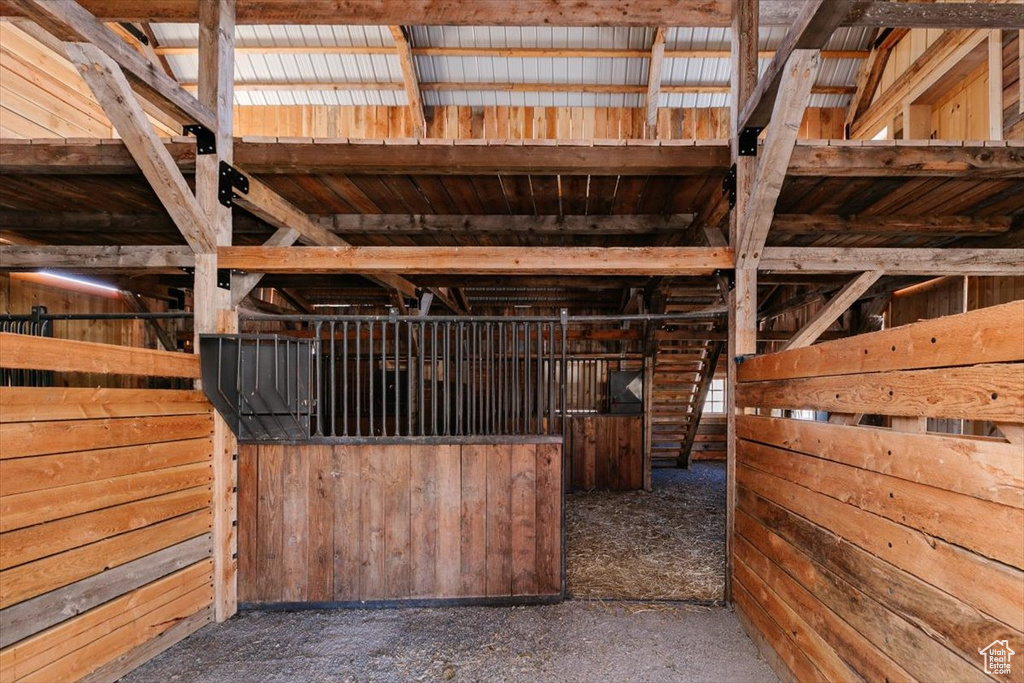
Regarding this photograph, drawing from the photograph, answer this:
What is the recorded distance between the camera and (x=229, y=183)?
2.79 metres

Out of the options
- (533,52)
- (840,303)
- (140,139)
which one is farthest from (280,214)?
(533,52)

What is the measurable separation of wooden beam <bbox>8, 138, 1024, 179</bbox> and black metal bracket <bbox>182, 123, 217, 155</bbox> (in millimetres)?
117

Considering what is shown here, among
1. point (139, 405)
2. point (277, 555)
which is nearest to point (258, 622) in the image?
point (277, 555)

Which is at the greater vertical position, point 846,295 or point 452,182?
point 452,182

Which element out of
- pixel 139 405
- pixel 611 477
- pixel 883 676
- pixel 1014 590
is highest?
pixel 139 405

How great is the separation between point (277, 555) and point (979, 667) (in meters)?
3.13

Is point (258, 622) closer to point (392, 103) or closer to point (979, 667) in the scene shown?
point (979, 667)

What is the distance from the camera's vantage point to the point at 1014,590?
1.03 m

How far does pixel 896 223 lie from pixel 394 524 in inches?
162

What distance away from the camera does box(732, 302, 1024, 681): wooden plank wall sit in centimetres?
107

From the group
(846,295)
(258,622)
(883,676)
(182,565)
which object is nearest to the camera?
(883,676)

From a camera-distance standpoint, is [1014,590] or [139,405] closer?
[1014,590]

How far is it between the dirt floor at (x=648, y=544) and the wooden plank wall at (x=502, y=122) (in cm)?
534

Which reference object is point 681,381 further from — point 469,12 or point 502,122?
point 469,12
